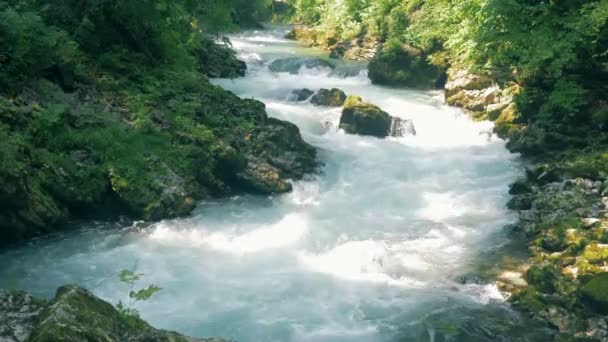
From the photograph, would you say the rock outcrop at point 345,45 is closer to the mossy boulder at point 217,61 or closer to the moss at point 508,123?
the mossy boulder at point 217,61

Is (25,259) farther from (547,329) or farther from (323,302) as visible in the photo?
(547,329)

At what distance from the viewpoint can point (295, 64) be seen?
1084 inches

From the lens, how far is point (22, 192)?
10.1 metres

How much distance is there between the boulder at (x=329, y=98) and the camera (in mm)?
21109

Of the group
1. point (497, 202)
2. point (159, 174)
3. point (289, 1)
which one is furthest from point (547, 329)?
point (289, 1)

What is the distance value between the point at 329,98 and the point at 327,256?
35.9 feet

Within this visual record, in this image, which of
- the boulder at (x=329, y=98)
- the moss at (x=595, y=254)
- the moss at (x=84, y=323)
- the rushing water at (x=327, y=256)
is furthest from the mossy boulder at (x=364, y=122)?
the moss at (x=84, y=323)

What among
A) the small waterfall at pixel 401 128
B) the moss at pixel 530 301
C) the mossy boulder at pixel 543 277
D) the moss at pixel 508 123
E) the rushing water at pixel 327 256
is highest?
the moss at pixel 508 123

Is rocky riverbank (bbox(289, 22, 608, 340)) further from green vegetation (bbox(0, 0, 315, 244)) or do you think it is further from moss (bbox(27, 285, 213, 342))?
moss (bbox(27, 285, 213, 342))

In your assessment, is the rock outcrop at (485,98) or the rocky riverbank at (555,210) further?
the rock outcrop at (485,98)

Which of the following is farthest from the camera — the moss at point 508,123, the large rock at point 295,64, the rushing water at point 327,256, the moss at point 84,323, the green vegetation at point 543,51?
the large rock at point 295,64

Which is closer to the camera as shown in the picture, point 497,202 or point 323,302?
point 323,302

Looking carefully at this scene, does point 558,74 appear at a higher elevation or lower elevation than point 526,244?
higher

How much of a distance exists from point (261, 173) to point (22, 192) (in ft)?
18.3
